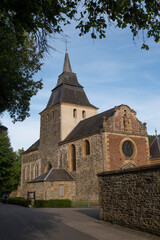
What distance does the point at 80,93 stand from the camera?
35500 mm

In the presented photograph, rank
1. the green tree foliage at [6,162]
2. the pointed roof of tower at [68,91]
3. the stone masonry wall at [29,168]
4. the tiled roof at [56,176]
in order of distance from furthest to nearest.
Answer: the green tree foliage at [6,162] < the stone masonry wall at [29,168] < the pointed roof of tower at [68,91] < the tiled roof at [56,176]

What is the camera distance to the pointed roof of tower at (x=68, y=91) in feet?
110

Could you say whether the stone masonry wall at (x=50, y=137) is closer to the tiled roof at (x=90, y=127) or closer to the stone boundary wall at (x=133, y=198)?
the tiled roof at (x=90, y=127)

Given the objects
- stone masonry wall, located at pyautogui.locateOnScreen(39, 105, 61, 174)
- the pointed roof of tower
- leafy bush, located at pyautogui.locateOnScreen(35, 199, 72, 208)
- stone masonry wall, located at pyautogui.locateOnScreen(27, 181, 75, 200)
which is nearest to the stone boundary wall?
leafy bush, located at pyautogui.locateOnScreen(35, 199, 72, 208)

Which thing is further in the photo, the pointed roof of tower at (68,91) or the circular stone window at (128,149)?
the pointed roof of tower at (68,91)

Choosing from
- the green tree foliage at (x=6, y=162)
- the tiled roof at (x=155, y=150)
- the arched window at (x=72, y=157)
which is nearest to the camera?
the tiled roof at (x=155, y=150)

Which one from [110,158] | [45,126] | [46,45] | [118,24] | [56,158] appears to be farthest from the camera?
[45,126]

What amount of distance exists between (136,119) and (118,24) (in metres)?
21.6

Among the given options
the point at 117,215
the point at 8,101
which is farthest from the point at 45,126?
the point at 117,215

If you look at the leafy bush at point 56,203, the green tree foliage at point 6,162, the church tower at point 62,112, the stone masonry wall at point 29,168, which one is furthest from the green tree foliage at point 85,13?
the green tree foliage at point 6,162

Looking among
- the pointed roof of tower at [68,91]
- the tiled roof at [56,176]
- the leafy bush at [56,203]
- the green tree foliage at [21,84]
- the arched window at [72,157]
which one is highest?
the pointed roof of tower at [68,91]

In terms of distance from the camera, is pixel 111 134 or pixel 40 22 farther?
pixel 111 134

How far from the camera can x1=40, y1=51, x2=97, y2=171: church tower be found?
3153 centimetres

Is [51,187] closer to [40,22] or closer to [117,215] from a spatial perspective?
[117,215]
